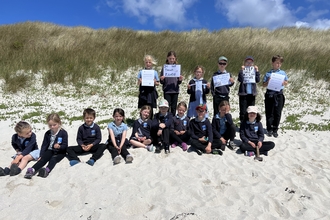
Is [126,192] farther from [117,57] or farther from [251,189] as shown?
[117,57]

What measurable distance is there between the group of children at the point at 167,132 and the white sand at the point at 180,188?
220mm

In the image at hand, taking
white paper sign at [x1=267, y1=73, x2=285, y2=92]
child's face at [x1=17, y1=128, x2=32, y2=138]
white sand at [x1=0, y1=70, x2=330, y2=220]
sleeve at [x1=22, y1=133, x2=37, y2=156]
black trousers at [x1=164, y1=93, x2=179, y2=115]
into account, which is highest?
white paper sign at [x1=267, y1=73, x2=285, y2=92]

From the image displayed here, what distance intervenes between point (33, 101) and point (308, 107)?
11.6 m

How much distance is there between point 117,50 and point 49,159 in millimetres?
10920

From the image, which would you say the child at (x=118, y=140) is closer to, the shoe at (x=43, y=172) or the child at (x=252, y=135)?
the shoe at (x=43, y=172)

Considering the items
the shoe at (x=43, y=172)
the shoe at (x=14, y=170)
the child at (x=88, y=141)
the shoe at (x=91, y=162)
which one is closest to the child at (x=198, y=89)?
the child at (x=88, y=141)

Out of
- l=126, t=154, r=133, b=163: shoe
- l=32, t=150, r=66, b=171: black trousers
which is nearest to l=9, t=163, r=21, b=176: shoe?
l=32, t=150, r=66, b=171: black trousers

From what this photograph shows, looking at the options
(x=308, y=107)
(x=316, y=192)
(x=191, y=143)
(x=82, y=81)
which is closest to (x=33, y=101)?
(x=82, y=81)

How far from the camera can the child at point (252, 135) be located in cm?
580

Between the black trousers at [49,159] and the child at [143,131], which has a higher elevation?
the child at [143,131]

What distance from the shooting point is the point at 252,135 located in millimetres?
5984

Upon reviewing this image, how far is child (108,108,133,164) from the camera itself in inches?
211

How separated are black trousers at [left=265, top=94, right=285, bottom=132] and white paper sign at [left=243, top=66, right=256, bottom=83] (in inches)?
28.5

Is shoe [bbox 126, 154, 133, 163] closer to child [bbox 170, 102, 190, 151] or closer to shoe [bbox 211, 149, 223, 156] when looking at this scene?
child [bbox 170, 102, 190, 151]
